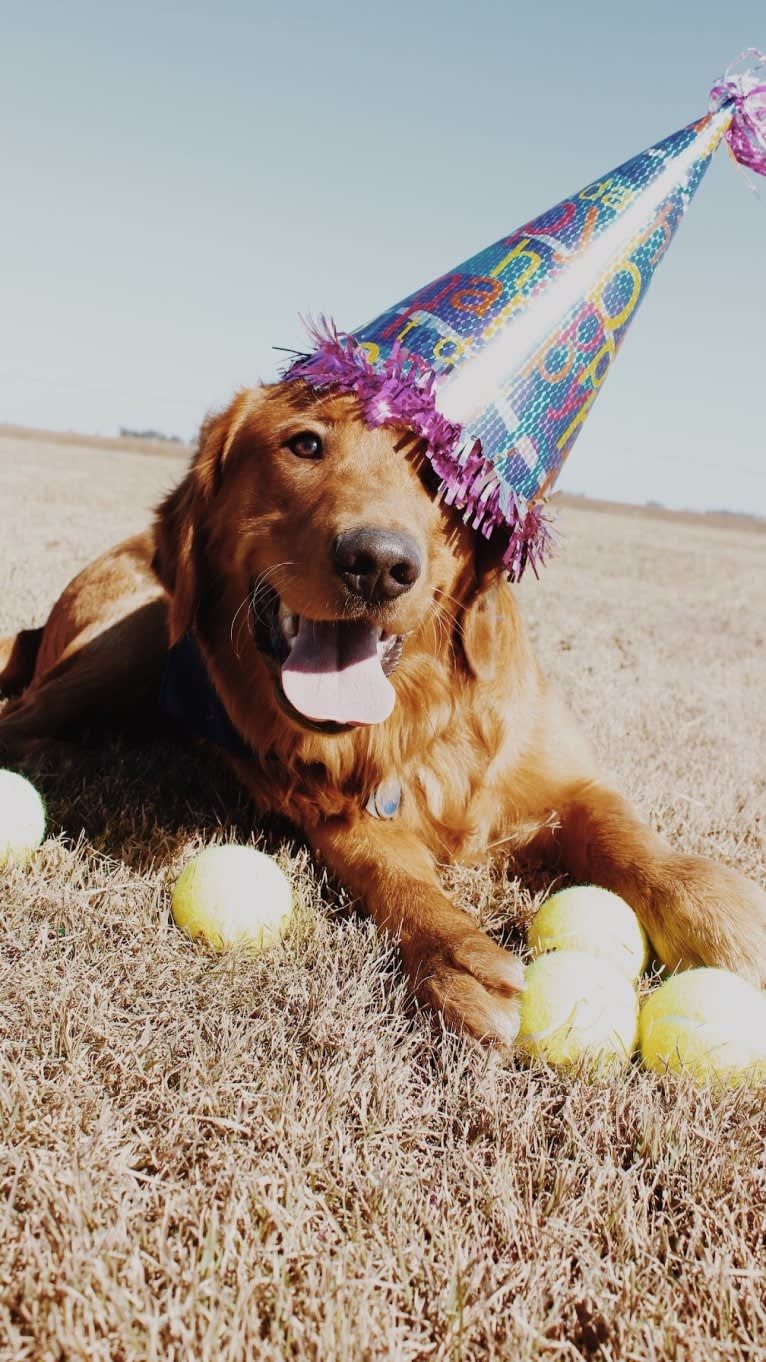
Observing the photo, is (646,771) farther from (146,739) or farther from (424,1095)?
(424,1095)

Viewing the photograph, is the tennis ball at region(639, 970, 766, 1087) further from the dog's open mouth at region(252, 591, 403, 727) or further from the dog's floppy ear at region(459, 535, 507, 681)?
the dog's floppy ear at region(459, 535, 507, 681)

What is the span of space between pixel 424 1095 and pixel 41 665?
3157 mm

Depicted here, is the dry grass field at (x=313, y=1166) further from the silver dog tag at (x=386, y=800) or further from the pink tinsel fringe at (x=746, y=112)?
the pink tinsel fringe at (x=746, y=112)

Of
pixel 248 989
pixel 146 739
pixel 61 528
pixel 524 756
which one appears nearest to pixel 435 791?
pixel 524 756

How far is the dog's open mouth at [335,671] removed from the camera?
252 cm

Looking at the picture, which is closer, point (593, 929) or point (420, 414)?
point (593, 929)

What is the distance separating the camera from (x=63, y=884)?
2.45 metres

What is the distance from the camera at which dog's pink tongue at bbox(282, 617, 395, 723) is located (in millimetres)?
2518

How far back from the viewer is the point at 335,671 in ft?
8.38

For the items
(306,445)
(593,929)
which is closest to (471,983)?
(593,929)

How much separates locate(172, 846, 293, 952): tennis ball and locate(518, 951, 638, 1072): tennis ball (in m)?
0.63

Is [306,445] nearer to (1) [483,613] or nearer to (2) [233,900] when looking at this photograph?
(1) [483,613]

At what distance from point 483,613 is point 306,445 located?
696 millimetres

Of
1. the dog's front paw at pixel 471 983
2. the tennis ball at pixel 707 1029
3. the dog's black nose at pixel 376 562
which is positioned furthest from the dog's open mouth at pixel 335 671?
the tennis ball at pixel 707 1029
